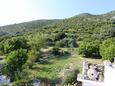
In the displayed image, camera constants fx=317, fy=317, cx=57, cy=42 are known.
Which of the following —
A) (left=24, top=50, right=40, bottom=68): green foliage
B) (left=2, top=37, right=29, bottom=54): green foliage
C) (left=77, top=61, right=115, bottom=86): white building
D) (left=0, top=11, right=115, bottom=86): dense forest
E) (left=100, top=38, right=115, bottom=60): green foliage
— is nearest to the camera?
(left=77, top=61, right=115, bottom=86): white building

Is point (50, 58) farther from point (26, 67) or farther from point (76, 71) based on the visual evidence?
point (76, 71)

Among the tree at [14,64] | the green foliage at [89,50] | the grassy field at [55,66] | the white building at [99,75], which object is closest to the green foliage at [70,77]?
the grassy field at [55,66]

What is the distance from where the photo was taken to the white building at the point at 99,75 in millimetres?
10250

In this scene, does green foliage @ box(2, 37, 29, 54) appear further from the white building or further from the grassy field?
the white building

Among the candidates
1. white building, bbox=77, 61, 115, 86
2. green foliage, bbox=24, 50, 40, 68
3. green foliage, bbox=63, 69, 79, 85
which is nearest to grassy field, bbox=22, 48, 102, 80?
green foliage, bbox=24, 50, 40, 68

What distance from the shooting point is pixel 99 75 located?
11070mm

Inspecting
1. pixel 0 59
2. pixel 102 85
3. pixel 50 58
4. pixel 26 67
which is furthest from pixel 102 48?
pixel 102 85

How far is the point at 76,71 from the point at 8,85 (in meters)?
6.72

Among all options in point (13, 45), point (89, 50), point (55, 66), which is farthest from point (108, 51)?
point (13, 45)

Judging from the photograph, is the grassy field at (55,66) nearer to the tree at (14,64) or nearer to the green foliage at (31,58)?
the green foliage at (31,58)

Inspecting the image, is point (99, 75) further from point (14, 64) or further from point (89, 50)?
point (89, 50)

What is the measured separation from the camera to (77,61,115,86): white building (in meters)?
10.2

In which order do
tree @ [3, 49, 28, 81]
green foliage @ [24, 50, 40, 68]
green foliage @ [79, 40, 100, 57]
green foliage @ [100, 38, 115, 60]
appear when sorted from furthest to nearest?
green foliage @ [79, 40, 100, 57] → green foliage @ [100, 38, 115, 60] → green foliage @ [24, 50, 40, 68] → tree @ [3, 49, 28, 81]

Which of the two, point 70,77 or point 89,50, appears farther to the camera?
point 89,50
